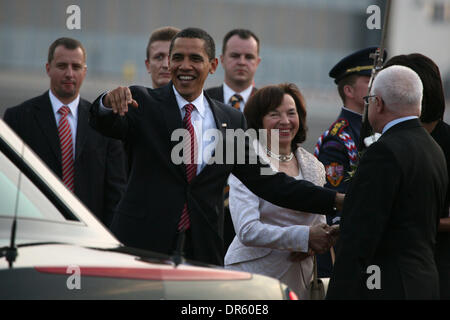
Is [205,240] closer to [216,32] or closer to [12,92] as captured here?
[12,92]

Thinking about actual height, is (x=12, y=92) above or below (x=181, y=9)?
below

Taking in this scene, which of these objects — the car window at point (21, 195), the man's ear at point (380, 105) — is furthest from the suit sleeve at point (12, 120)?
the car window at point (21, 195)

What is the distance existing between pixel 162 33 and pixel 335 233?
2529 mm

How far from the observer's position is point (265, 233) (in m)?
4.50

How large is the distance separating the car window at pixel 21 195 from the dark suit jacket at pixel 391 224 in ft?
4.91

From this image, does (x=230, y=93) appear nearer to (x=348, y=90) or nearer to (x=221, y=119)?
(x=348, y=90)

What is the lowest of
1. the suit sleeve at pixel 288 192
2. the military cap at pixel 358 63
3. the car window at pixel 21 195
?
the suit sleeve at pixel 288 192

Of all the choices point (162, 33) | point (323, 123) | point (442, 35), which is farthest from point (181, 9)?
point (162, 33)

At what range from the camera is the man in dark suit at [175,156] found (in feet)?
13.0

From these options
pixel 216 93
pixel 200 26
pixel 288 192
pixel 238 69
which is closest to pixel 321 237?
pixel 288 192

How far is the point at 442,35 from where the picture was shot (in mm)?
59406

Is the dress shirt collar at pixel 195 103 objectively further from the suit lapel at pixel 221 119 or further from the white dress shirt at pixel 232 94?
the white dress shirt at pixel 232 94

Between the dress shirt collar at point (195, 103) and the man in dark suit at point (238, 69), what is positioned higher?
the man in dark suit at point (238, 69)

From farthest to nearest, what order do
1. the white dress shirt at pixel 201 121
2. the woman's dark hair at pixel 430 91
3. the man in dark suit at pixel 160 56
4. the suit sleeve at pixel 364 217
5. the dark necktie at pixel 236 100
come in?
the dark necktie at pixel 236 100, the man in dark suit at pixel 160 56, the woman's dark hair at pixel 430 91, the white dress shirt at pixel 201 121, the suit sleeve at pixel 364 217
